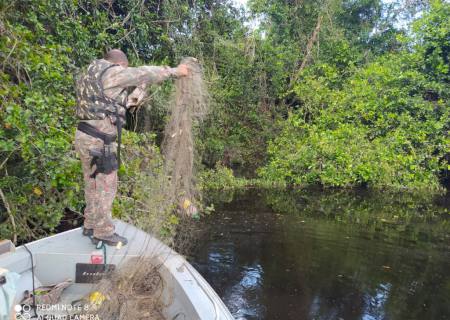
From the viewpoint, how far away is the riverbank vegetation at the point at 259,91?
4.38 m

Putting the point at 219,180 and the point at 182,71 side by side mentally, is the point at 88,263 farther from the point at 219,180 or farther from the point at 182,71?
the point at 219,180

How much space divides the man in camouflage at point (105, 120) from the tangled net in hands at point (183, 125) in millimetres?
308

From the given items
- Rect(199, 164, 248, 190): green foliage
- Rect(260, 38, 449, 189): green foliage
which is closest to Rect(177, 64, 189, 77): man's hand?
Rect(199, 164, 248, 190): green foliage

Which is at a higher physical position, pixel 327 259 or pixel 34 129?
pixel 34 129

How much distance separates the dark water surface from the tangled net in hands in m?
1.56

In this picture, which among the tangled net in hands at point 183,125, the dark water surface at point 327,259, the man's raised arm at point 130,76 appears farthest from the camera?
the dark water surface at point 327,259

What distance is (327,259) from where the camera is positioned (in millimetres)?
5855

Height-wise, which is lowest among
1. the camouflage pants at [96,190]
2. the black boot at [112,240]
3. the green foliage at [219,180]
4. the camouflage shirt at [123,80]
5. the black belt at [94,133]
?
the green foliage at [219,180]

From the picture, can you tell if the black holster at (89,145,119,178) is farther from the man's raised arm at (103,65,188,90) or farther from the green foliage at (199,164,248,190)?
the green foliage at (199,164,248,190)

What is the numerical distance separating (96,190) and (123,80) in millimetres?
978

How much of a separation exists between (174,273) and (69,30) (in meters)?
4.46

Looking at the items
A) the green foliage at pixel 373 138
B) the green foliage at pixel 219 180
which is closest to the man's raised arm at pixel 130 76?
the green foliage at pixel 219 180

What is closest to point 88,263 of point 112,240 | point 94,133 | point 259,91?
point 112,240

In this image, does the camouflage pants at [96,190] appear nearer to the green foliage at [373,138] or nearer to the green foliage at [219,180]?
the green foliage at [219,180]
